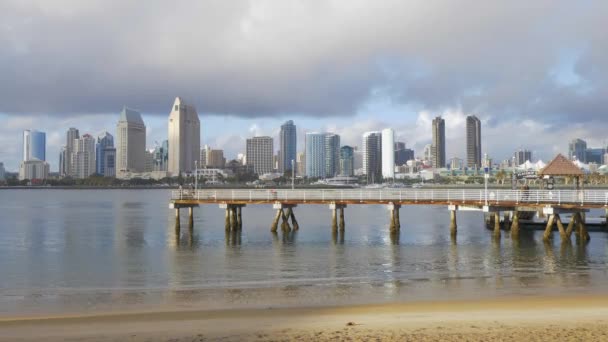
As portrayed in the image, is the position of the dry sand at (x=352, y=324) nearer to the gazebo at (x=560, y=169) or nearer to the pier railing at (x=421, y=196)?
the pier railing at (x=421, y=196)

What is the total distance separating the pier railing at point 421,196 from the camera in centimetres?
3950

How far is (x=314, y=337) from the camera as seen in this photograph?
569 inches

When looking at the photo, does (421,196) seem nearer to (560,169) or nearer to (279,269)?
(560,169)

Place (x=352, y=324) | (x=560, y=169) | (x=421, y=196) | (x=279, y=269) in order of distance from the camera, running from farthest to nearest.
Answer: (x=421, y=196)
(x=560, y=169)
(x=279, y=269)
(x=352, y=324)

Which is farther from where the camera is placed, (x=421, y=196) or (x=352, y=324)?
(x=421, y=196)

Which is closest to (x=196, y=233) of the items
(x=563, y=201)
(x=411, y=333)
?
(x=563, y=201)

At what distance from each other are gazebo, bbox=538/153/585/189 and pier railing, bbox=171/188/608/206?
153 cm

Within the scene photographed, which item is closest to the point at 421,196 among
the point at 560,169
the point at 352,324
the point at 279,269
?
the point at 560,169

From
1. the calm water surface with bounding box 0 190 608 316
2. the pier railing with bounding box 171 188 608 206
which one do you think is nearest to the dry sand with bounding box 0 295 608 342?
the calm water surface with bounding box 0 190 608 316

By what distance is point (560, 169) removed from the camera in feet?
144

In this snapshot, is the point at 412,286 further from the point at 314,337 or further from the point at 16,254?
the point at 16,254

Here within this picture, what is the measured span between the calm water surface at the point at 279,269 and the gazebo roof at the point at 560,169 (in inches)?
207

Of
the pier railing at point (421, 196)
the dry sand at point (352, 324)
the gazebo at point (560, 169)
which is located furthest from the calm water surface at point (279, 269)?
the gazebo at point (560, 169)

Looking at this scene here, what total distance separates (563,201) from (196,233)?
31.9m
